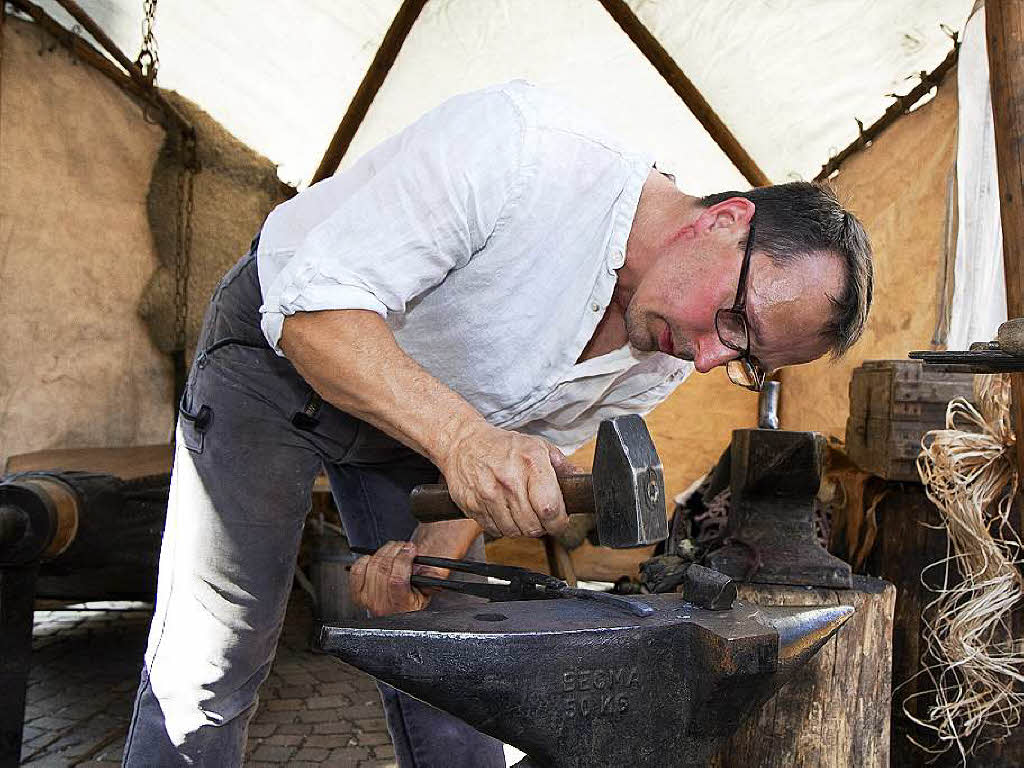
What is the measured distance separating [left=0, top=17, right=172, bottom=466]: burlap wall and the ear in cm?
390

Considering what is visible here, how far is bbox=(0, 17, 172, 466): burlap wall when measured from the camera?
14.6ft

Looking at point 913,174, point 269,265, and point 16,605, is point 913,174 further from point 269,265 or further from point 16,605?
point 16,605

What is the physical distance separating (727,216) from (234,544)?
104 cm

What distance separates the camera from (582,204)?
153 cm

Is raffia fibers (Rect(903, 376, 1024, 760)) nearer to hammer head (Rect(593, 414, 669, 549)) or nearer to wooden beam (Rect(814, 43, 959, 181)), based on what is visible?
hammer head (Rect(593, 414, 669, 549))

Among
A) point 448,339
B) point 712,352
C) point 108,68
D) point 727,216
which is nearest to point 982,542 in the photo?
point 712,352

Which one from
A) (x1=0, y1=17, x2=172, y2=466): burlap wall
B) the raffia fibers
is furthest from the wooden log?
(x1=0, y1=17, x2=172, y2=466): burlap wall

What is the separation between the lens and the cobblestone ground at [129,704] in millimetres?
3053

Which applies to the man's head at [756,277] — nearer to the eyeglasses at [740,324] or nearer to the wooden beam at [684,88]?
the eyeglasses at [740,324]

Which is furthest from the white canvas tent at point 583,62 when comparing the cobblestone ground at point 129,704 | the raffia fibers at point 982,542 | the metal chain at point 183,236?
the cobblestone ground at point 129,704

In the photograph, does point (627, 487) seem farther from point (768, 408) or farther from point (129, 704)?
point (129, 704)

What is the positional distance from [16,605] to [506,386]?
1524mm

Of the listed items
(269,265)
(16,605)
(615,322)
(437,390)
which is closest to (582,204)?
(615,322)

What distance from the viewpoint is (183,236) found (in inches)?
220
